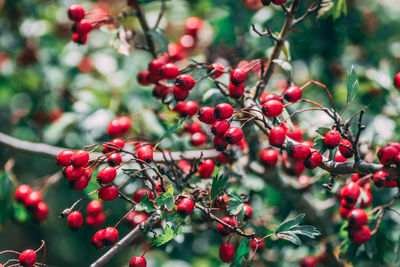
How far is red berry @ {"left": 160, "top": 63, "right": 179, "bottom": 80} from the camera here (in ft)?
6.84

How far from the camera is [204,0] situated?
3750 mm

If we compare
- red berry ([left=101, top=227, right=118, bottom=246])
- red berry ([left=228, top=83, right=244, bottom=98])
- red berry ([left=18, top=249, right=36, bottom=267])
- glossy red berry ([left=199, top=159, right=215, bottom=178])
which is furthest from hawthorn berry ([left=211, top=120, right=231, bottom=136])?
red berry ([left=18, top=249, right=36, bottom=267])

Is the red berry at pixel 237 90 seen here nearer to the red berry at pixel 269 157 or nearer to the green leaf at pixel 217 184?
the green leaf at pixel 217 184

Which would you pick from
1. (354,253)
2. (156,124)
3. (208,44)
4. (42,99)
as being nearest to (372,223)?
(354,253)

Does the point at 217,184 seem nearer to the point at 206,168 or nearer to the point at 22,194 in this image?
the point at 206,168

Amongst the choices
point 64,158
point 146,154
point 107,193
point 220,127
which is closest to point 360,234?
point 220,127

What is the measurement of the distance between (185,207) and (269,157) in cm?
98

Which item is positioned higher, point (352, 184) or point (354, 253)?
point (352, 184)

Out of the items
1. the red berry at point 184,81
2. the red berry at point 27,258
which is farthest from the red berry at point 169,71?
the red berry at point 27,258

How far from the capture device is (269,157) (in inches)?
100

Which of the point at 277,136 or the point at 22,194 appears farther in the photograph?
the point at 22,194

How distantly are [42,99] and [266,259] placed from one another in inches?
101

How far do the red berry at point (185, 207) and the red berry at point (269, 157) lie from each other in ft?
3.06

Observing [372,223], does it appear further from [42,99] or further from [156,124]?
[42,99]
